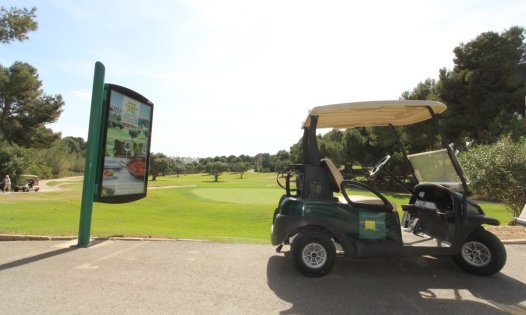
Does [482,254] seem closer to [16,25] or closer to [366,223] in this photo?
[366,223]

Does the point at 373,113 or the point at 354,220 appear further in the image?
the point at 373,113

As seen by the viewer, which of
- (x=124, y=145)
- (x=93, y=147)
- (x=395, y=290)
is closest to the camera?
(x=395, y=290)

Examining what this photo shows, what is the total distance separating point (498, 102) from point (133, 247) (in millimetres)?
32273

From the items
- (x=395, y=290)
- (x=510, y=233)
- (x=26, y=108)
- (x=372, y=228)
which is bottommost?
(x=395, y=290)

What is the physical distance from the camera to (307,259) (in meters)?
4.62

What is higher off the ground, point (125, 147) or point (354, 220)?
point (125, 147)

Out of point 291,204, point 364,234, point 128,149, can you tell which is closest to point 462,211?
point 364,234

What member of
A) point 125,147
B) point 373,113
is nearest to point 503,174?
point 373,113

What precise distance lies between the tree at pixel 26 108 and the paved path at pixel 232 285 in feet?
143

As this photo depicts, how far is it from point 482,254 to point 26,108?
49.9m

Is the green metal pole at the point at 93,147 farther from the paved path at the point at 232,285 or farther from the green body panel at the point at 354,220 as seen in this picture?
the green body panel at the point at 354,220

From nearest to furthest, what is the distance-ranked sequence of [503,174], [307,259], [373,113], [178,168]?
1. [307,259]
2. [373,113]
3. [503,174]
4. [178,168]

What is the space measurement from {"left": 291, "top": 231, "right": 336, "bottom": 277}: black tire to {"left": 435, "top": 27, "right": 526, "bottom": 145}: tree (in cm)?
2892

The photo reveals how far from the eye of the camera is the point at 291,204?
15.9ft
